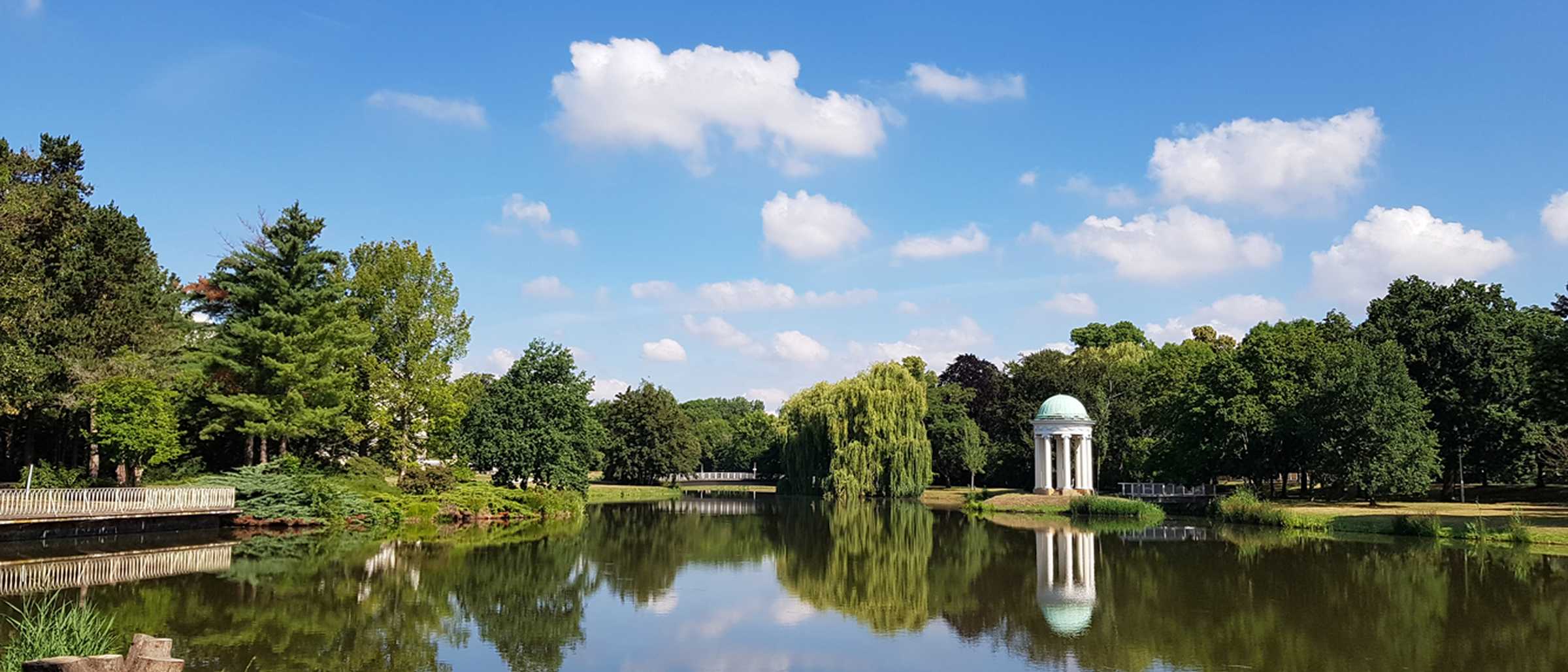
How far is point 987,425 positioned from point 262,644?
220 feet

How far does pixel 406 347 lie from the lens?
42.5 metres

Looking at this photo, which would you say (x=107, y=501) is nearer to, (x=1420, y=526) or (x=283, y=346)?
(x=283, y=346)

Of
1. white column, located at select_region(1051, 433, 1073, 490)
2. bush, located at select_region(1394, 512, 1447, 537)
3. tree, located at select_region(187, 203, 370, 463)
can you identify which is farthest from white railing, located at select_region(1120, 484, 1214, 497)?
tree, located at select_region(187, 203, 370, 463)

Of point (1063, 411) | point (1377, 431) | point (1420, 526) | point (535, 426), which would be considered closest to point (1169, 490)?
point (1063, 411)

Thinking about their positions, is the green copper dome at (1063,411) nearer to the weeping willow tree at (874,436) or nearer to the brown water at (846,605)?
the weeping willow tree at (874,436)

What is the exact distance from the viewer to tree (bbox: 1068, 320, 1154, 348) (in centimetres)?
9612

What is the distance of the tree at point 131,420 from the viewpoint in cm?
3122

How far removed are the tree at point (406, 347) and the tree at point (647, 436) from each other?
2927 centimetres

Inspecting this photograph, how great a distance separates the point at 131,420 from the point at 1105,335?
82989 mm

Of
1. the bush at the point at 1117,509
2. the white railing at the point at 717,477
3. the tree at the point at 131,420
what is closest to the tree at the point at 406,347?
the tree at the point at 131,420

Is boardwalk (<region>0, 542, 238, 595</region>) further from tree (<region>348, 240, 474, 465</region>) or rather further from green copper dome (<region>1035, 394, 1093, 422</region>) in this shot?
green copper dome (<region>1035, 394, 1093, 422</region>)

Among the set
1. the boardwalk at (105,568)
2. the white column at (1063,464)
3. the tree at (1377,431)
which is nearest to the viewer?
the boardwalk at (105,568)

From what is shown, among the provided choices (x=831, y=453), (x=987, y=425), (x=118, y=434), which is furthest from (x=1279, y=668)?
(x=987, y=425)

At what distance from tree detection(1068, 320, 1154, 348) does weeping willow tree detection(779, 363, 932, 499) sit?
133 feet
